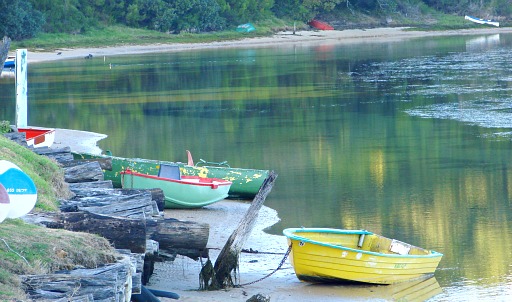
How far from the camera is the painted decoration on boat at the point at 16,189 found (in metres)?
8.72

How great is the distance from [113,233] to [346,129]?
20.1 m

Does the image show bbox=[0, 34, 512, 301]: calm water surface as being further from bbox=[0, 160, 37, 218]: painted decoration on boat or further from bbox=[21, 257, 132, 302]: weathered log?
bbox=[0, 160, 37, 218]: painted decoration on boat

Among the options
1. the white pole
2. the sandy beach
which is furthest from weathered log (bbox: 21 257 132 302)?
the white pole

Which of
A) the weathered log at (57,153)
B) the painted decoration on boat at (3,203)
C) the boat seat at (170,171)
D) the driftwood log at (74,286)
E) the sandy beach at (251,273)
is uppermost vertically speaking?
the painted decoration on boat at (3,203)

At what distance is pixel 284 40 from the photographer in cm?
8525

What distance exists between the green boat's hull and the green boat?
499 millimetres

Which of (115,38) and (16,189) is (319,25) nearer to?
(115,38)

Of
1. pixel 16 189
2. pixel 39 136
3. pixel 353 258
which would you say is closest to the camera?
pixel 16 189

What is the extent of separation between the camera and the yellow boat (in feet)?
42.7

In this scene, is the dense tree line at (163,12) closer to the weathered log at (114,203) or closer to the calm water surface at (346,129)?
the calm water surface at (346,129)

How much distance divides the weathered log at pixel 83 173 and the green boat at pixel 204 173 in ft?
10.4

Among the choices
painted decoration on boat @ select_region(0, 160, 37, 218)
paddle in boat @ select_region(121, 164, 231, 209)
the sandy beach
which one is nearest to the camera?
painted decoration on boat @ select_region(0, 160, 37, 218)

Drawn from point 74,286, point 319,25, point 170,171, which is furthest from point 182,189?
point 319,25

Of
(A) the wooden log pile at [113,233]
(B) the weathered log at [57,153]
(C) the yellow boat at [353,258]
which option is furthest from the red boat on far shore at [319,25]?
(C) the yellow boat at [353,258]
